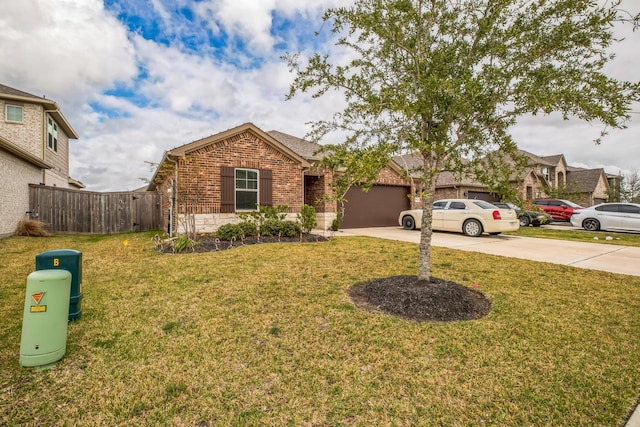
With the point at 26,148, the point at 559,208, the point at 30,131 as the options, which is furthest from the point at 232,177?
the point at 559,208

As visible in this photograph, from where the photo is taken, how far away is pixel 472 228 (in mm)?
11766

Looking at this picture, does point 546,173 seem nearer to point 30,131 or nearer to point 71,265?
point 71,265

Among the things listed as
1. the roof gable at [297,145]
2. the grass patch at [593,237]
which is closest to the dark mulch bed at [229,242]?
the roof gable at [297,145]

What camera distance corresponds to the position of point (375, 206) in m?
15.5

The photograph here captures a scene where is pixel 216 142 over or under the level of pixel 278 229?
over

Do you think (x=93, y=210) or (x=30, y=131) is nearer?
(x=93, y=210)

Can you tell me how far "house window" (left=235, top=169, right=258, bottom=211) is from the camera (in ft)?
36.3

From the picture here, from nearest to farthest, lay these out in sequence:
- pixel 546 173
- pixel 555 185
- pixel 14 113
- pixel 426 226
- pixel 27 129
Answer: pixel 426 226
pixel 14 113
pixel 27 129
pixel 555 185
pixel 546 173

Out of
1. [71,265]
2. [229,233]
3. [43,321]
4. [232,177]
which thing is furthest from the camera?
[232,177]

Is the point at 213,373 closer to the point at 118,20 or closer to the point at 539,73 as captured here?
the point at 539,73

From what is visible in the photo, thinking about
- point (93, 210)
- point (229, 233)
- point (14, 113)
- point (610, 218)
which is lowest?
point (229, 233)

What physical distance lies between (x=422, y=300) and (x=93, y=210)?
14932 millimetres

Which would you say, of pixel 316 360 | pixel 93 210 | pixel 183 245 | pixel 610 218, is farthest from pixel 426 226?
pixel 610 218

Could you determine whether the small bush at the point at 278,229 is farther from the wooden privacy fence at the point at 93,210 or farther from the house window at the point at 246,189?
the wooden privacy fence at the point at 93,210
